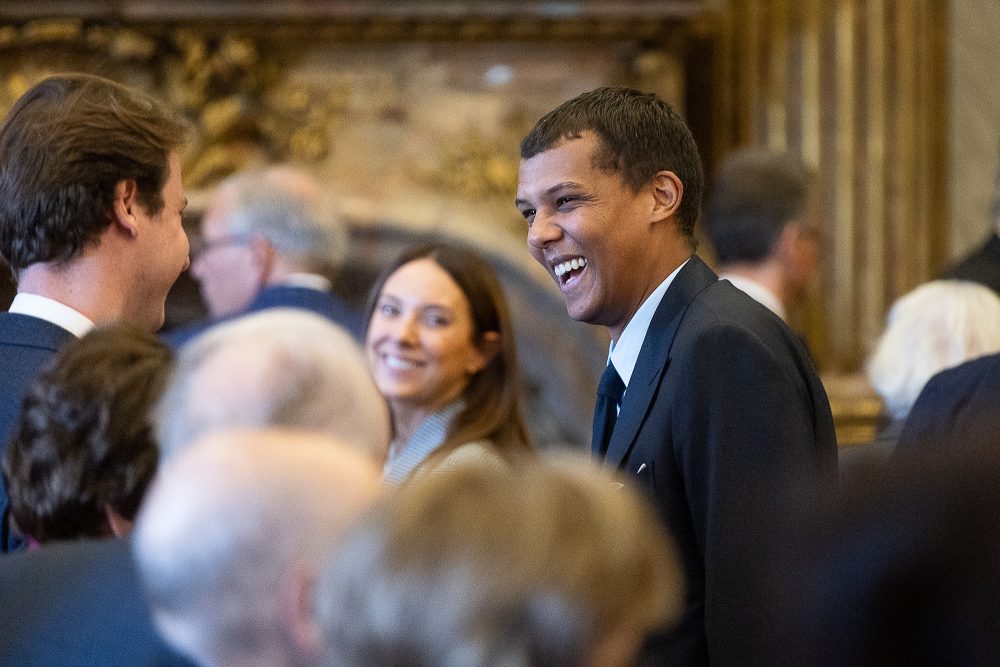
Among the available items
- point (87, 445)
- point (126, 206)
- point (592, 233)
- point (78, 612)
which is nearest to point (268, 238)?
point (126, 206)

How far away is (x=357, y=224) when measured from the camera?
5.89 metres

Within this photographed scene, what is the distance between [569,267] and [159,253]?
680 millimetres

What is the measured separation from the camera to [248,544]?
1.26m

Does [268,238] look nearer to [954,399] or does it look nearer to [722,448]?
[954,399]

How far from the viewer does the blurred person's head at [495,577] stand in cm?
110

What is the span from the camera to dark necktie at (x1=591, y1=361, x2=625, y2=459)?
262cm

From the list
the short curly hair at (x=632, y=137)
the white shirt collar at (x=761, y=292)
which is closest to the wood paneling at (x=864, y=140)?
the white shirt collar at (x=761, y=292)

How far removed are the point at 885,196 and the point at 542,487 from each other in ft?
15.7

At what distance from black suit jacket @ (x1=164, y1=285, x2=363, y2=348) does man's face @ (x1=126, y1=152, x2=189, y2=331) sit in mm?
1831

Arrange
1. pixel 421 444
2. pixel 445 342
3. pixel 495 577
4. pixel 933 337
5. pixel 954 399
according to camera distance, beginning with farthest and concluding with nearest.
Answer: pixel 933 337
pixel 445 342
pixel 421 444
pixel 954 399
pixel 495 577

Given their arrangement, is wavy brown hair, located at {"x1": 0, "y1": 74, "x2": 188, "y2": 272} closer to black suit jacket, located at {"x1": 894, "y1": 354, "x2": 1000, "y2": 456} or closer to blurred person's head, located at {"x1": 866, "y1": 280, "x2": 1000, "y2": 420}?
black suit jacket, located at {"x1": 894, "y1": 354, "x2": 1000, "y2": 456}

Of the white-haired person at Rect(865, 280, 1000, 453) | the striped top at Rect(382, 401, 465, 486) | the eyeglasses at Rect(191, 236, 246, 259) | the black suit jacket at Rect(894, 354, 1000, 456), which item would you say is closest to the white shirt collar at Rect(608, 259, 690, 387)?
the black suit jacket at Rect(894, 354, 1000, 456)

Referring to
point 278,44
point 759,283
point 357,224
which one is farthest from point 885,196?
point 278,44

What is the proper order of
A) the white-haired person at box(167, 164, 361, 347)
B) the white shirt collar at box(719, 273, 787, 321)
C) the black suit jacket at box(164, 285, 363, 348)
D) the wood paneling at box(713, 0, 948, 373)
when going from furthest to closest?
the wood paneling at box(713, 0, 948, 373), the white-haired person at box(167, 164, 361, 347), the white shirt collar at box(719, 273, 787, 321), the black suit jacket at box(164, 285, 363, 348)
